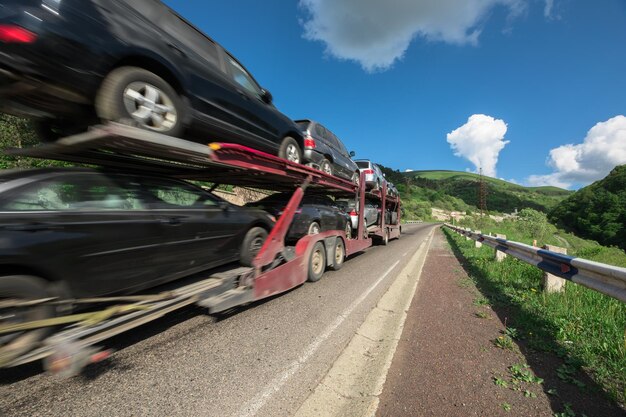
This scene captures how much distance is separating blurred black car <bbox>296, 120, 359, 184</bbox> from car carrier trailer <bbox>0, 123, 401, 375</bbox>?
3.00ft

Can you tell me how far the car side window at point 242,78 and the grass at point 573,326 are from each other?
15.3ft

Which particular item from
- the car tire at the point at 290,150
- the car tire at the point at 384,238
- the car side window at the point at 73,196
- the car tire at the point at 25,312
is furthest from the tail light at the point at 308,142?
the car tire at the point at 384,238

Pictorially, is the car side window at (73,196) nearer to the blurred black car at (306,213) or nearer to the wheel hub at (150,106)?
the wheel hub at (150,106)

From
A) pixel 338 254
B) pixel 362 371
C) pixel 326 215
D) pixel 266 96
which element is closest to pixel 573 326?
pixel 362 371

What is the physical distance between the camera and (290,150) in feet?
18.4

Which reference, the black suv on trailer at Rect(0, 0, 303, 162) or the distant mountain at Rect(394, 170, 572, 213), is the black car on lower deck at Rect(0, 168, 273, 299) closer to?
the black suv on trailer at Rect(0, 0, 303, 162)

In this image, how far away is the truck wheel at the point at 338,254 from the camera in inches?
247

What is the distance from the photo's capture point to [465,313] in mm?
4105

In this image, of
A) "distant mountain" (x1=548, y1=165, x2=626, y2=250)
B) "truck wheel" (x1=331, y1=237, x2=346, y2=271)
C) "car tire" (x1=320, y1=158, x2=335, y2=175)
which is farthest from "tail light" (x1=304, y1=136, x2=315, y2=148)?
"distant mountain" (x1=548, y1=165, x2=626, y2=250)

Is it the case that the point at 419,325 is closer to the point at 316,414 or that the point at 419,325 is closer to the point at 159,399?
the point at 316,414

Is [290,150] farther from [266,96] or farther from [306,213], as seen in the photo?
[306,213]

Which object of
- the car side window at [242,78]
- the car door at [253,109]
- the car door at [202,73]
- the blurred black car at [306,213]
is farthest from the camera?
the blurred black car at [306,213]

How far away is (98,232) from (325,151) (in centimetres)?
561

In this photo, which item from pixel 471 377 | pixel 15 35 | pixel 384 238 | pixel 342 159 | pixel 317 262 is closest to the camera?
pixel 15 35
